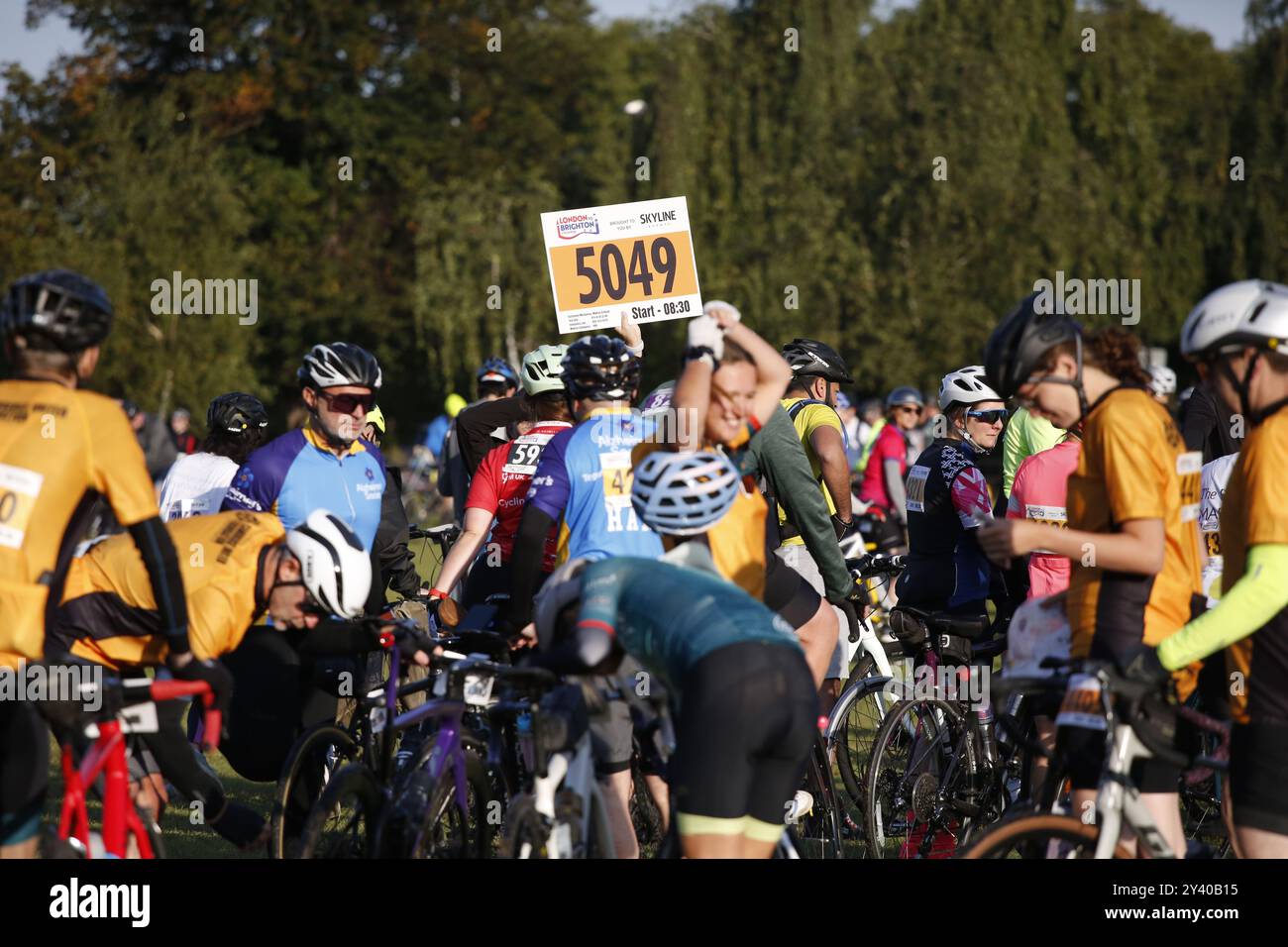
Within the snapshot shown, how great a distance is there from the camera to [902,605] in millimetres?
8109

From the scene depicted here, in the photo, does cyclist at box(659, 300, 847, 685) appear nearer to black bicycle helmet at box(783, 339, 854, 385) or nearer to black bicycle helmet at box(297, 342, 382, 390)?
black bicycle helmet at box(297, 342, 382, 390)

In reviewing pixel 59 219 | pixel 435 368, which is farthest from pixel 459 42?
pixel 59 219

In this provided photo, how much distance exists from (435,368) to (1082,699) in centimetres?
3767

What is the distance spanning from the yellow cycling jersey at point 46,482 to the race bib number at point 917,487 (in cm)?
427

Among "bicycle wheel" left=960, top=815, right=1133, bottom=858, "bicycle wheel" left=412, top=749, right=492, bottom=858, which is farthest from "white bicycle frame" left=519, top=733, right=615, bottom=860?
"bicycle wheel" left=960, top=815, right=1133, bottom=858

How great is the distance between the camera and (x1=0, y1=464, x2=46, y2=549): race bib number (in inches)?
192

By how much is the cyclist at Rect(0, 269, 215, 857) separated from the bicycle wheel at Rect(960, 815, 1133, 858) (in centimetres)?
263

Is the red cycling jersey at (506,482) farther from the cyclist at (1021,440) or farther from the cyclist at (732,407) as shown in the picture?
the cyclist at (1021,440)

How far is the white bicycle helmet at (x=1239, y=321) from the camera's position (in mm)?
4941

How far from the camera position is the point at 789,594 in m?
7.00

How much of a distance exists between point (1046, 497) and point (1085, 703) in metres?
2.76

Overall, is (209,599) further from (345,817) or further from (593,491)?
(593,491)

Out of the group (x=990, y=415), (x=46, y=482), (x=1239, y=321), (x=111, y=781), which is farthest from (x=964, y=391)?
(x=46, y=482)
